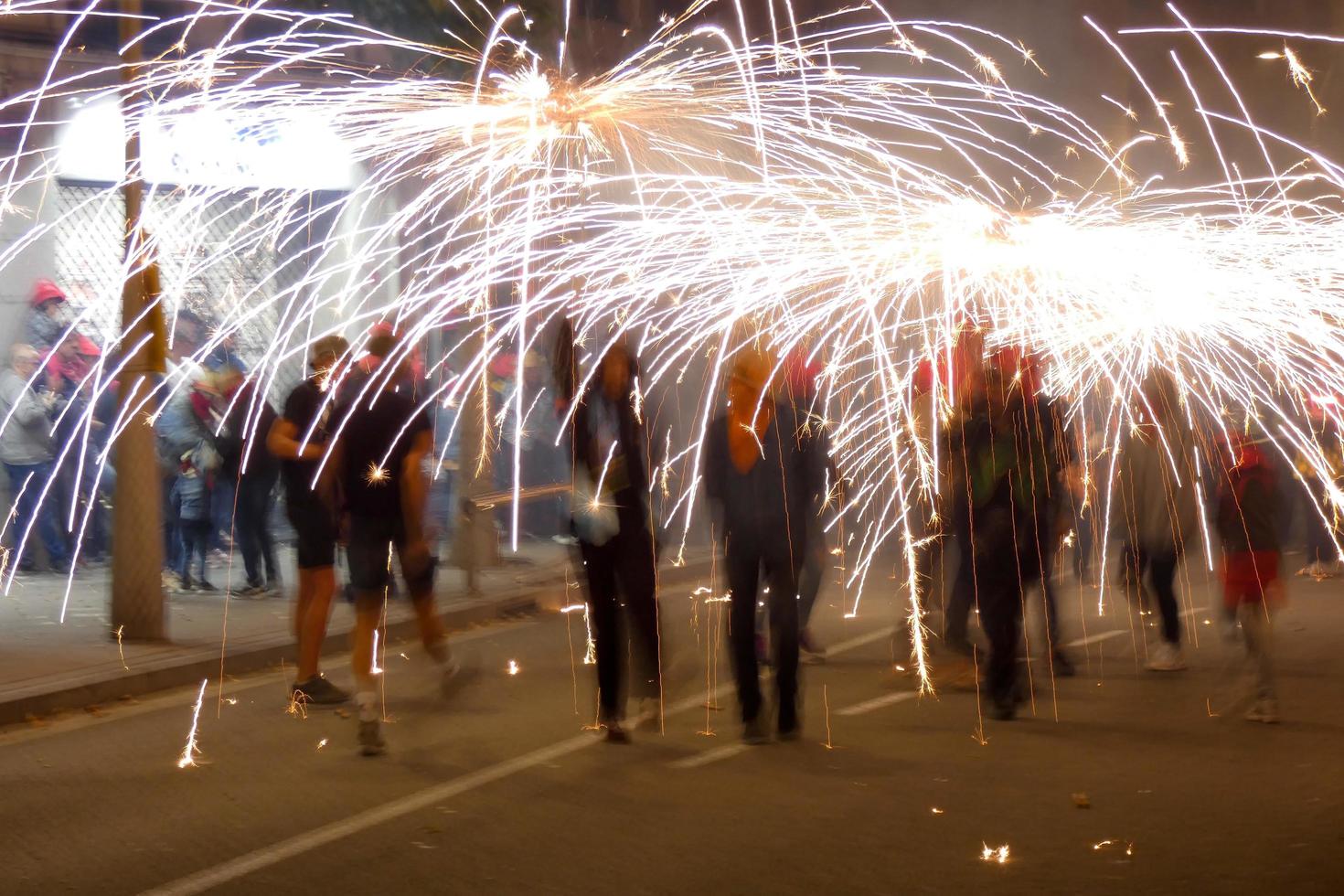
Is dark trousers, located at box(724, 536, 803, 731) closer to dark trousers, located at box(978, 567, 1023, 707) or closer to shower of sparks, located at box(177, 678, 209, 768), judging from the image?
dark trousers, located at box(978, 567, 1023, 707)

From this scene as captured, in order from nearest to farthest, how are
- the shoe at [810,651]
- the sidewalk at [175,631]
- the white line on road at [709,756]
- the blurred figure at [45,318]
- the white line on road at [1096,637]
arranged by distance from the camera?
1. the white line on road at [709,756]
2. the sidewalk at [175,631]
3. the shoe at [810,651]
4. the white line on road at [1096,637]
5. the blurred figure at [45,318]

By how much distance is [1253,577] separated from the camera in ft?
29.0

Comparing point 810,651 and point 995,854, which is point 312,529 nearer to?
point 810,651

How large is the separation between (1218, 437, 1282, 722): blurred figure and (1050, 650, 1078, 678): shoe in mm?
1255

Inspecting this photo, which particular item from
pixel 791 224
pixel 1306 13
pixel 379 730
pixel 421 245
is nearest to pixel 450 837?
pixel 379 730

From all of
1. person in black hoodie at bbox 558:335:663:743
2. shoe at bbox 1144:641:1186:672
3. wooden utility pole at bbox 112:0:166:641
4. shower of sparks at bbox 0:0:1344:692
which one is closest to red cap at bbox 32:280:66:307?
shower of sparks at bbox 0:0:1344:692

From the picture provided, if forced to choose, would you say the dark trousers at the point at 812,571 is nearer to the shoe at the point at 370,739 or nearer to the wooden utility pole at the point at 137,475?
the shoe at the point at 370,739

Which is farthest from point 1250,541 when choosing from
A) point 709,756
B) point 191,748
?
point 191,748

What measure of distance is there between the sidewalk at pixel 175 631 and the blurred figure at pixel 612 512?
39 cm

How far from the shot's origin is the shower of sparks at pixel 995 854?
5941 millimetres

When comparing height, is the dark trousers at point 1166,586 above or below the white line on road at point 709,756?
above

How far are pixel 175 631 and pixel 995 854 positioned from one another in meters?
7.25

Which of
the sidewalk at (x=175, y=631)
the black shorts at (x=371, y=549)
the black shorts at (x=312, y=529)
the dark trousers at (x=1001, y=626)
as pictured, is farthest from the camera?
the sidewalk at (x=175, y=631)

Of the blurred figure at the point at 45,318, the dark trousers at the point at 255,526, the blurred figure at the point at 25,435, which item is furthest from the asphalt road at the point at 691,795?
the blurred figure at the point at 45,318
